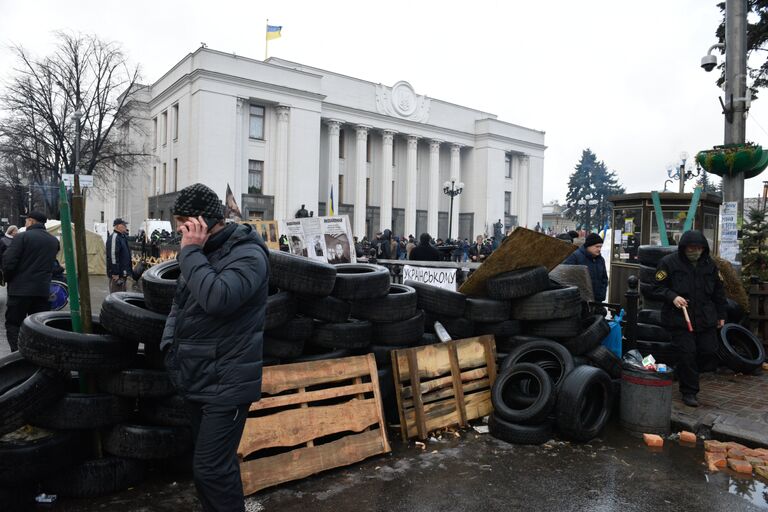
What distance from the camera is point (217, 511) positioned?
2785 millimetres

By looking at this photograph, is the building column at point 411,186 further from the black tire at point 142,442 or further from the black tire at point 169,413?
the black tire at point 142,442

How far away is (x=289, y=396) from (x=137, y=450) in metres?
1.16

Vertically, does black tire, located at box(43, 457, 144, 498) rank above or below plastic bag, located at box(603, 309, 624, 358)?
A: below

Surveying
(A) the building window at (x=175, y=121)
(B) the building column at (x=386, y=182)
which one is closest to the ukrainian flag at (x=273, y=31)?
(A) the building window at (x=175, y=121)

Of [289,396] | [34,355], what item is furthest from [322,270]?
[34,355]

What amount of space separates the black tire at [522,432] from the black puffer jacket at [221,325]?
3021mm

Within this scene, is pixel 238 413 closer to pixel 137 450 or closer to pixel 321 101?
pixel 137 450

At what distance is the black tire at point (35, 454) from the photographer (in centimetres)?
340

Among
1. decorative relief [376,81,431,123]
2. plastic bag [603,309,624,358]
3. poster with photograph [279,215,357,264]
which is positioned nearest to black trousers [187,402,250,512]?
plastic bag [603,309,624,358]

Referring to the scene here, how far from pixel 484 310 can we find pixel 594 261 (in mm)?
3701

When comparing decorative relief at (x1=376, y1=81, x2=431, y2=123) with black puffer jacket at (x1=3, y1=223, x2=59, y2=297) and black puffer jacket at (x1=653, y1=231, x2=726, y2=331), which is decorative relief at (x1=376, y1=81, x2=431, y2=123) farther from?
black puffer jacket at (x1=653, y1=231, x2=726, y2=331)

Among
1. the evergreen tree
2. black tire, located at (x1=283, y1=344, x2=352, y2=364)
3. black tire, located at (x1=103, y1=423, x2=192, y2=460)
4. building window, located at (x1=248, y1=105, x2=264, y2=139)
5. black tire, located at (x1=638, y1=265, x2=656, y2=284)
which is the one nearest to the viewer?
black tire, located at (x1=103, y1=423, x2=192, y2=460)

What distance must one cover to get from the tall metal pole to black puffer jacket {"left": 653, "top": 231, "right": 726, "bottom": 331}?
3956mm

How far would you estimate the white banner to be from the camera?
34.0 ft
